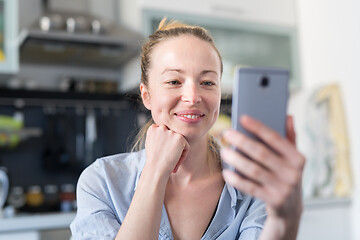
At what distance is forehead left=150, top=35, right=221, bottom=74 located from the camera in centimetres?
99

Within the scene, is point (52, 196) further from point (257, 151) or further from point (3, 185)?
point (257, 151)

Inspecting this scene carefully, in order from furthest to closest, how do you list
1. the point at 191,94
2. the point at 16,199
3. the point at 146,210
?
the point at 16,199 → the point at 191,94 → the point at 146,210

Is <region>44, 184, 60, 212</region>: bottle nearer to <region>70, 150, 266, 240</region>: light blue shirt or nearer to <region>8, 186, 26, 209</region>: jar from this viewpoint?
<region>8, 186, 26, 209</region>: jar

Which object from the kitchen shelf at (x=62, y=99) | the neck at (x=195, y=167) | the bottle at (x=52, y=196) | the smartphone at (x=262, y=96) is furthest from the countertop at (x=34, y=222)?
the smartphone at (x=262, y=96)

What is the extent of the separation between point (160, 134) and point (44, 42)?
1592mm

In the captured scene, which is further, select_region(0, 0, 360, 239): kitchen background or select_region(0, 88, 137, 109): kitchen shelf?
select_region(0, 88, 137, 109): kitchen shelf

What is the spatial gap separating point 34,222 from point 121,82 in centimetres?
120

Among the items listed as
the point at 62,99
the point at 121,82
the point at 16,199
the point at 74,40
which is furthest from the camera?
the point at 121,82

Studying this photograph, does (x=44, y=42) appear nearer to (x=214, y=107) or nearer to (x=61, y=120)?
(x=61, y=120)

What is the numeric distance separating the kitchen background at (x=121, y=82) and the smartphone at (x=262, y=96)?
69.8 inches

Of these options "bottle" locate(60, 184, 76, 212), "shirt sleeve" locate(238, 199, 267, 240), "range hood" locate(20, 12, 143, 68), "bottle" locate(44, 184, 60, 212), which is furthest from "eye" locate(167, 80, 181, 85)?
"bottle" locate(44, 184, 60, 212)

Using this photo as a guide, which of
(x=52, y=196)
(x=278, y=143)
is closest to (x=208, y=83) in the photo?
(x=278, y=143)

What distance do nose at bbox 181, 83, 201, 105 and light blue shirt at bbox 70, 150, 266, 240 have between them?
0.76 ft

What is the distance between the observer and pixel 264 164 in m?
0.58
